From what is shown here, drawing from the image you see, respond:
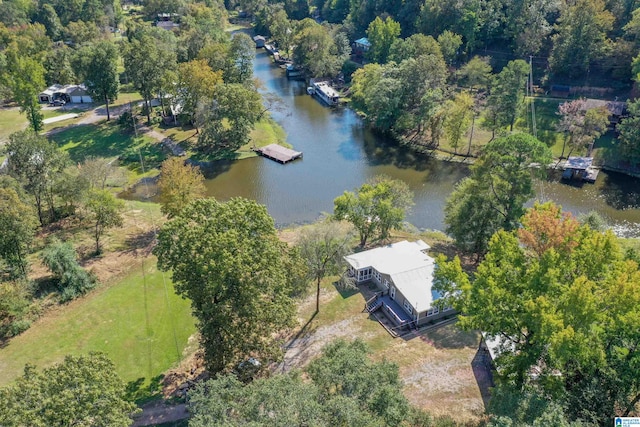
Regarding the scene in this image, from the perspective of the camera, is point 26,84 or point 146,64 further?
point 146,64

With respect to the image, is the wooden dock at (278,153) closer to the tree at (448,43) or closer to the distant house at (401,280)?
the distant house at (401,280)

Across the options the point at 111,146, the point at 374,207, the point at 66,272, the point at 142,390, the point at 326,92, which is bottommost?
the point at 142,390

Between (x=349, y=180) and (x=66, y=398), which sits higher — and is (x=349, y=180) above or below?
below

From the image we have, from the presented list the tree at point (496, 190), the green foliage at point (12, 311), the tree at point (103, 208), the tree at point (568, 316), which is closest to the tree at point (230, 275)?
the tree at point (568, 316)

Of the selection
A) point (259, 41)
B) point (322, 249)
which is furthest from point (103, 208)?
point (259, 41)

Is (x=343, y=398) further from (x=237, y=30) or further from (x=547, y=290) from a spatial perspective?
(x=237, y=30)

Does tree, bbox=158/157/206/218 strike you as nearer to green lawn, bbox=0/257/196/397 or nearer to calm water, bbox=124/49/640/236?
green lawn, bbox=0/257/196/397

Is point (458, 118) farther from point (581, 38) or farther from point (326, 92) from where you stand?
→ point (326, 92)
